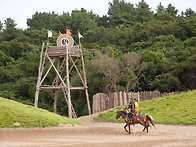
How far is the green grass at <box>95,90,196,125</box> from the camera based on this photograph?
25380 millimetres

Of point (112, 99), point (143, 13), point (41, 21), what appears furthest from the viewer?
point (143, 13)

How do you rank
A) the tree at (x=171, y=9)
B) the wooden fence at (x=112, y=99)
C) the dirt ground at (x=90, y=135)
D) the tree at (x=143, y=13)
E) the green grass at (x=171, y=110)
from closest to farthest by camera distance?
the dirt ground at (x=90, y=135), the green grass at (x=171, y=110), the wooden fence at (x=112, y=99), the tree at (x=143, y=13), the tree at (x=171, y=9)

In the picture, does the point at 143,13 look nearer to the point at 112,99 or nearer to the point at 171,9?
the point at 171,9

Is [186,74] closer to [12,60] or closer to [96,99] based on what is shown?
[96,99]

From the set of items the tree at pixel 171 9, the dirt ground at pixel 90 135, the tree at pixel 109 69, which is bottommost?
the dirt ground at pixel 90 135

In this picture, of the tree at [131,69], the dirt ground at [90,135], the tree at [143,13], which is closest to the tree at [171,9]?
the tree at [143,13]

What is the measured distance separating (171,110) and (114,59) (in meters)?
15.2

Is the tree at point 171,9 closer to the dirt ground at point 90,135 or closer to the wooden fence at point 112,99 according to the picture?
the wooden fence at point 112,99

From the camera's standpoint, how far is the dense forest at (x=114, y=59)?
40375 millimetres

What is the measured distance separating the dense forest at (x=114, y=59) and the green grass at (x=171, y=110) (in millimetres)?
7768

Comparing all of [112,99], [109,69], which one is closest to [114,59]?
[109,69]

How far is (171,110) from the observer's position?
28516mm

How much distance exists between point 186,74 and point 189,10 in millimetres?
45492

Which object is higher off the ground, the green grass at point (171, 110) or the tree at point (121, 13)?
the tree at point (121, 13)
